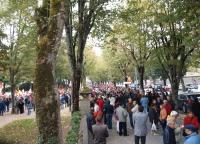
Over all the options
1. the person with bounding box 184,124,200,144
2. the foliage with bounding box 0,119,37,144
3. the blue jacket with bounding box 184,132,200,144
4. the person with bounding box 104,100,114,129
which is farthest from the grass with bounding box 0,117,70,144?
the blue jacket with bounding box 184,132,200,144

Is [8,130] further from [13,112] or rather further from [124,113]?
[13,112]

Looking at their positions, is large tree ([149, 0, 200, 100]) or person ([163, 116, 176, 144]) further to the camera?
large tree ([149, 0, 200, 100])

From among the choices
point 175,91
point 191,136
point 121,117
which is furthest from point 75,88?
point 191,136

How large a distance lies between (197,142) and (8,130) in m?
20.0

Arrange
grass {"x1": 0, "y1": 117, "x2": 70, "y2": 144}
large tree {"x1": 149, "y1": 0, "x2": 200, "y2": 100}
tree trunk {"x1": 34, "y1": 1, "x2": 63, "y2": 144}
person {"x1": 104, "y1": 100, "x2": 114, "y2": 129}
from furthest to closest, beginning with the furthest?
large tree {"x1": 149, "y1": 0, "x2": 200, "y2": 100}
person {"x1": 104, "y1": 100, "x2": 114, "y2": 129}
grass {"x1": 0, "y1": 117, "x2": 70, "y2": 144}
tree trunk {"x1": 34, "y1": 1, "x2": 63, "y2": 144}

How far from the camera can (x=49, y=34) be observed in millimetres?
11047

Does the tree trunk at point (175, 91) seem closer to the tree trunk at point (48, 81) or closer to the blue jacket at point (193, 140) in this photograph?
the tree trunk at point (48, 81)

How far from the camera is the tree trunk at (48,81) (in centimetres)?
1088

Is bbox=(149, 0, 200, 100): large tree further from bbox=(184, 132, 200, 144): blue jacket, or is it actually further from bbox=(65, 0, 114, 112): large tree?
bbox=(184, 132, 200, 144): blue jacket

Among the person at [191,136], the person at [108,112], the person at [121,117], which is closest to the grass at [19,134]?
the person at [108,112]

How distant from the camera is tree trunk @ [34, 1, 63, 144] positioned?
10.9 meters

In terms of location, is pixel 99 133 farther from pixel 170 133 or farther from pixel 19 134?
pixel 19 134

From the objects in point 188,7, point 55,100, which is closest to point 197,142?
point 55,100

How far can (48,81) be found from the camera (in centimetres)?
1109
